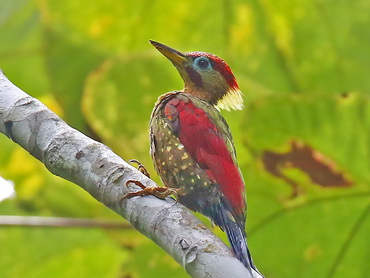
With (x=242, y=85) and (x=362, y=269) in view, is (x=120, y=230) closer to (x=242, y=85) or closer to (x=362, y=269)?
(x=242, y=85)

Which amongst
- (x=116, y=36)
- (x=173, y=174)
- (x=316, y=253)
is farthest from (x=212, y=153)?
(x=116, y=36)

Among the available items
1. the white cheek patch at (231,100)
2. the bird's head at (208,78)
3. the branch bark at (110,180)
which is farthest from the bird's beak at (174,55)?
the branch bark at (110,180)

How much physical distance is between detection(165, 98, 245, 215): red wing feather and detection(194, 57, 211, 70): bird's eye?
1.19 ft

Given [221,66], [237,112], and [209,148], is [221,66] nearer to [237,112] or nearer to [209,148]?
[237,112]

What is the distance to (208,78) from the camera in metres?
3.37

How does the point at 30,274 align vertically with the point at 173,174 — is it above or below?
below

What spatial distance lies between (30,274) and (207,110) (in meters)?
1.77

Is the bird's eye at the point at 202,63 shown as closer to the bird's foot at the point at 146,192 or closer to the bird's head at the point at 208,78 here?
the bird's head at the point at 208,78

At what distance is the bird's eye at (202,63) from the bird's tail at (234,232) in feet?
2.59

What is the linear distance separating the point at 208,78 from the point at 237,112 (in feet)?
1.44

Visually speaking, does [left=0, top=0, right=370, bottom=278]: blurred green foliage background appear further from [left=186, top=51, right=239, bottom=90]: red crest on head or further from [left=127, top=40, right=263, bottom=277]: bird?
[left=127, top=40, right=263, bottom=277]: bird

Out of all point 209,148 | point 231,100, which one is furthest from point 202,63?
point 209,148

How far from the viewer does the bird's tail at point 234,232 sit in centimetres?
225

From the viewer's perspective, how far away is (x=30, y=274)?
4.32 meters
